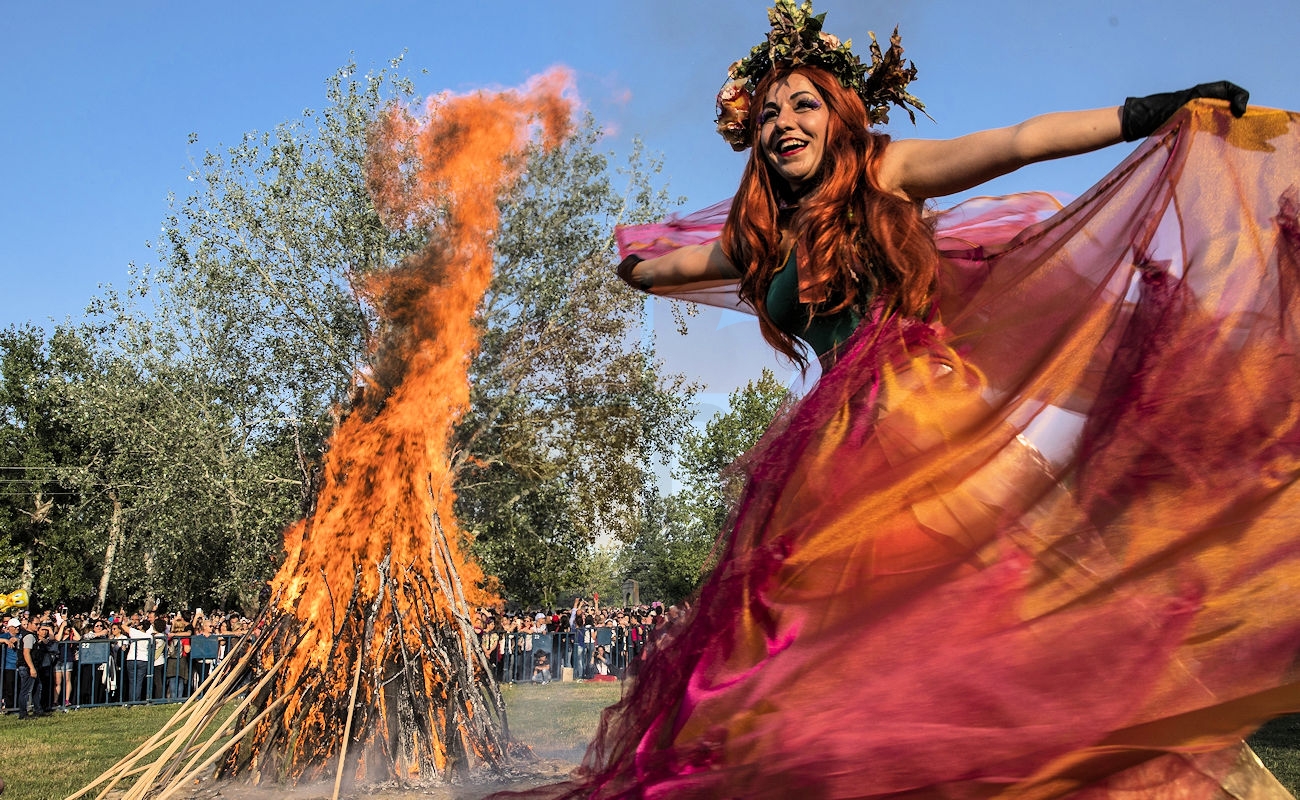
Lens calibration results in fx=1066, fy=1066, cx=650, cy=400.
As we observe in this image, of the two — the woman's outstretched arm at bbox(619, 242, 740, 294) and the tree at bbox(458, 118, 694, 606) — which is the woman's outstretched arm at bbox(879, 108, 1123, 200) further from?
the tree at bbox(458, 118, 694, 606)

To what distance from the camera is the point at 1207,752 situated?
213 cm

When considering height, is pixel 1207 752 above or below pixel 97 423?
below

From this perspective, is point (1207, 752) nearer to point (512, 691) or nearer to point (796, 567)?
point (796, 567)

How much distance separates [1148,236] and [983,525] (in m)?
0.94

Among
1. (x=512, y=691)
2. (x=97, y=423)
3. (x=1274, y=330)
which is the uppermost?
(x=97, y=423)

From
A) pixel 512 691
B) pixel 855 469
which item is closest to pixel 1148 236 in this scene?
pixel 855 469

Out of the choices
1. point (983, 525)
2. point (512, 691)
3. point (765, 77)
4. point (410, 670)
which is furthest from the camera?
point (512, 691)

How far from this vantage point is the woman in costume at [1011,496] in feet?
6.79

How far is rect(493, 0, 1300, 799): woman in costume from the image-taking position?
2.07 m

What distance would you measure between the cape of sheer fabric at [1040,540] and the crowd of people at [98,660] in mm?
12836

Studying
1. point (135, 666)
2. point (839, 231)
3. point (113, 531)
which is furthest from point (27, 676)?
point (113, 531)

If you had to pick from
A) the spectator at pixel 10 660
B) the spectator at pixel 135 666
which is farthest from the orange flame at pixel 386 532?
the spectator at pixel 135 666

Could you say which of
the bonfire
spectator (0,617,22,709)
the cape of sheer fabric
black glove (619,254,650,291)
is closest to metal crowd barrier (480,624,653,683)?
spectator (0,617,22,709)

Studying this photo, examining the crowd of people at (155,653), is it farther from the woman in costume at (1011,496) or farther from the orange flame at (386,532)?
the woman in costume at (1011,496)
